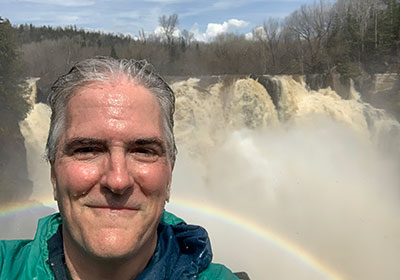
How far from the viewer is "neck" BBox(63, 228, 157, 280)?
103cm

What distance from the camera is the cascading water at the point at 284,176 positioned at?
945 cm

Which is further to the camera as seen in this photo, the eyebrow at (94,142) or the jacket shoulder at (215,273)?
the jacket shoulder at (215,273)

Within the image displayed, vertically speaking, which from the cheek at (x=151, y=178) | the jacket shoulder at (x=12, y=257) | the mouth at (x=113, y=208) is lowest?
the jacket shoulder at (x=12, y=257)

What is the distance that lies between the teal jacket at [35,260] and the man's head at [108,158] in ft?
0.25

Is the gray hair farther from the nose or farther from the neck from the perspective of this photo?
the neck

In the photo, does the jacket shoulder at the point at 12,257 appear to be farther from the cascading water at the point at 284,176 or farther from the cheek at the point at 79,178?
the cascading water at the point at 284,176

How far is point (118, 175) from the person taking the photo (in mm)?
984

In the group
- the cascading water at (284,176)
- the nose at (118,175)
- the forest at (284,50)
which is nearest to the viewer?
the nose at (118,175)

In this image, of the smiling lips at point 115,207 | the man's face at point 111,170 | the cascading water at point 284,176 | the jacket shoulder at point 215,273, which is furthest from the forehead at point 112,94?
the cascading water at point 284,176

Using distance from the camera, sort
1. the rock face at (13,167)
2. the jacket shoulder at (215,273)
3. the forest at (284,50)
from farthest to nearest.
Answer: the forest at (284,50), the rock face at (13,167), the jacket shoulder at (215,273)

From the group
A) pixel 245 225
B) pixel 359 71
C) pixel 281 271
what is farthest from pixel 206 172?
pixel 359 71

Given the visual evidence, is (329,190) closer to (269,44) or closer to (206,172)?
(206,172)

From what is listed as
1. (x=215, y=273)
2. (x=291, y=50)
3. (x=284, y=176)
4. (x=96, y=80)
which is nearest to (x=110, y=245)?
(x=215, y=273)

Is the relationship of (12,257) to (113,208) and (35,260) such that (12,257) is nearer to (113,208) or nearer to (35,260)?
(35,260)
